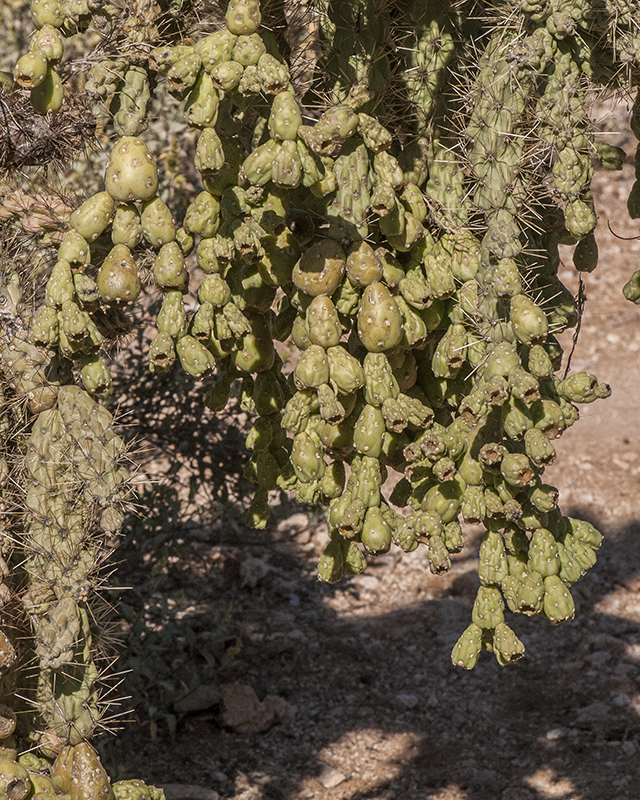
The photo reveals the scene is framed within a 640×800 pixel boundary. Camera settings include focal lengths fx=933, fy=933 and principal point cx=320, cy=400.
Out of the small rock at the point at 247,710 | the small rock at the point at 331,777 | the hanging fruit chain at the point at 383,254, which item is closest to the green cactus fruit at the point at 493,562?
the hanging fruit chain at the point at 383,254

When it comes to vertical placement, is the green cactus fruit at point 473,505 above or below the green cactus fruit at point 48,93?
below

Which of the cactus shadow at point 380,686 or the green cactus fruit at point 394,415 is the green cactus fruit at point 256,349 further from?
the cactus shadow at point 380,686

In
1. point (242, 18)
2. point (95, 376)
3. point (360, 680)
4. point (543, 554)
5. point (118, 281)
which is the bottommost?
point (360, 680)

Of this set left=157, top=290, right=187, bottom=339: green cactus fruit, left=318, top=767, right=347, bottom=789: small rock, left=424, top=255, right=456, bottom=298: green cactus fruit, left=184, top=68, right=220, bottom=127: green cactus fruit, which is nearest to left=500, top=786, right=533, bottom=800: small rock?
left=318, top=767, right=347, bottom=789: small rock

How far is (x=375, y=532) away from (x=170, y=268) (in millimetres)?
893

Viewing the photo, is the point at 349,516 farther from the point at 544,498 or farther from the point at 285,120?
the point at 285,120

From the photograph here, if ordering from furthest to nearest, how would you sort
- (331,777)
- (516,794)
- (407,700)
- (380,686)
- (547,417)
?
(380,686), (407,700), (331,777), (516,794), (547,417)

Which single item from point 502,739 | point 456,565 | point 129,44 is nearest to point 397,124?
point 129,44

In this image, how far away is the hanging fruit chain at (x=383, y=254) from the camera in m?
2.33

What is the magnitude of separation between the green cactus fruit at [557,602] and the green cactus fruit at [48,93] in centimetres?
178

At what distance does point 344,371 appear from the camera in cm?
243

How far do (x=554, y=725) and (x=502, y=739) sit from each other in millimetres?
340

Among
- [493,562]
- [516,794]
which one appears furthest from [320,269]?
[516,794]

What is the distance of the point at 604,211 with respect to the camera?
11.8 m
